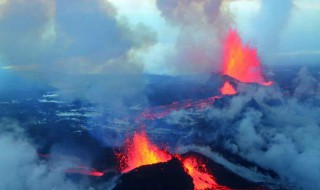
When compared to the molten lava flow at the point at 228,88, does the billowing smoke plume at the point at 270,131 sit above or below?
below

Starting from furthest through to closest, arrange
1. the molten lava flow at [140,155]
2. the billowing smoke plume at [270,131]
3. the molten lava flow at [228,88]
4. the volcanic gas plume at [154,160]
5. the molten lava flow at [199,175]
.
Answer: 1. the molten lava flow at [228,88]
2. the billowing smoke plume at [270,131]
3. the molten lava flow at [140,155]
4. the volcanic gas plume at [154,160]
5. the molten lava flow at [199,175]

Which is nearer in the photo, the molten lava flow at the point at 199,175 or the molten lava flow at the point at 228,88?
the molten lava flow at the point at 199,175

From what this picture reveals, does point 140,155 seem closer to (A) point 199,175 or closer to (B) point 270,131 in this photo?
(A) point 199,175

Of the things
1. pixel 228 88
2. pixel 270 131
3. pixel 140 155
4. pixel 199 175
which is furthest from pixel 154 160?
pixel 228 88

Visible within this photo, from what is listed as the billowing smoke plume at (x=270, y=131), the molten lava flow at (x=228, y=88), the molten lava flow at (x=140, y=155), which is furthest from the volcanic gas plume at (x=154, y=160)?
the molten lava flow at (x=228, y=88)

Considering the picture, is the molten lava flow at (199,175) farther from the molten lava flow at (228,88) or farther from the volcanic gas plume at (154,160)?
the molten lava flow at (228,88)
